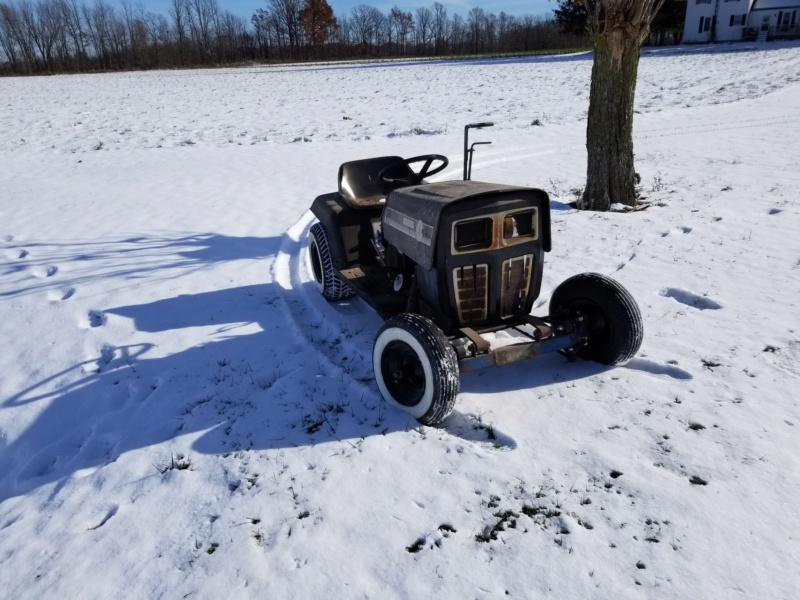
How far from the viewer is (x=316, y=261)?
17.2 ft

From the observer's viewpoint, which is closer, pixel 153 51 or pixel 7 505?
pixel 7 505

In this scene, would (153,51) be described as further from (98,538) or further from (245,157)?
(98,538)

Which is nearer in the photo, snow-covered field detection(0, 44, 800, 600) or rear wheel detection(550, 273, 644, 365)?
snow-covered field detection(0, 44, 800, 600)

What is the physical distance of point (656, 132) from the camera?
12242 millimetres

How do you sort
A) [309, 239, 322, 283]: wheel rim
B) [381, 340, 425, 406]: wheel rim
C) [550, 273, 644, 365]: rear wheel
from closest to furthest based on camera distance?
[381, 340, 425, 406]: wheel rim, [550, 273, 644, 365]: rear wheel, [309, 239, 322, 283]: wheel rim

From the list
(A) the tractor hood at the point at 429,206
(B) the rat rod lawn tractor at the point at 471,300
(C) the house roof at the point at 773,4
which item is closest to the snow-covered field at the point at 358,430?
(B) the rat rod lawn tractor at the point at 471,300

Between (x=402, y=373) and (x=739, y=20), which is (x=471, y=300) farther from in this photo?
(x=739, y=20)

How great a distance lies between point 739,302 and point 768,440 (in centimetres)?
190

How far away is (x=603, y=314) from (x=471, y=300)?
0.89 m

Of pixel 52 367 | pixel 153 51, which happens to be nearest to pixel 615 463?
pixel 52 367

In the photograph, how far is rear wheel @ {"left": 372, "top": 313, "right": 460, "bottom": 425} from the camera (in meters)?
3.04

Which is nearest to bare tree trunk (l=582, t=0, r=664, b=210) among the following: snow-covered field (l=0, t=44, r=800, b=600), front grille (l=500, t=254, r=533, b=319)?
snow-covered field (l=0, t=44, r=800, b=600)

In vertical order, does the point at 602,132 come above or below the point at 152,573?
above

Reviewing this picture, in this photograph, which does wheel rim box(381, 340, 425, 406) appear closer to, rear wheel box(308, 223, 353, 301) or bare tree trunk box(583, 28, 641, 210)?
rear wheel box(308, 223, 353, 301)
